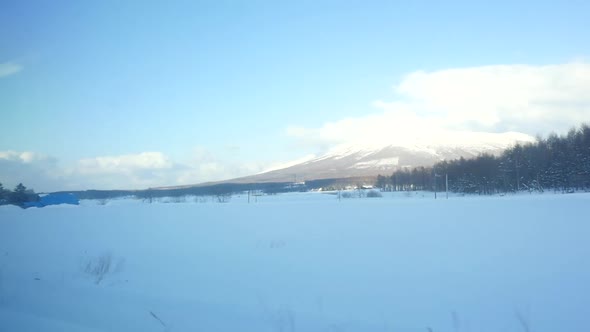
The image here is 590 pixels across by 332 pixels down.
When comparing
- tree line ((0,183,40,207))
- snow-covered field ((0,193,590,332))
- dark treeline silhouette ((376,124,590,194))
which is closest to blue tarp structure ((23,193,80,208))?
tree line ((0,183,40,207))

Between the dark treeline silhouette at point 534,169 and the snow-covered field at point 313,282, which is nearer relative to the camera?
the snow-covered field at point 313,282

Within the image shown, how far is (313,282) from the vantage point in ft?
29.3

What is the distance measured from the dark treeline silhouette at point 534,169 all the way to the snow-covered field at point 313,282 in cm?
3195

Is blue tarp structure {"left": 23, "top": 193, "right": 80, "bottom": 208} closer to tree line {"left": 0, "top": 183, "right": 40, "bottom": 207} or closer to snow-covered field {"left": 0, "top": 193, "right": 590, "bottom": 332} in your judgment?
tree line {"left": 0, "top": 183, "right": 40, "bottom": 207}

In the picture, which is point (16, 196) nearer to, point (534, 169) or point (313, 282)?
point (313, 282)

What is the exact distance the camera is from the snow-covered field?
625 cm

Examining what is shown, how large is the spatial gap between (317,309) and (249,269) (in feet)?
12.1

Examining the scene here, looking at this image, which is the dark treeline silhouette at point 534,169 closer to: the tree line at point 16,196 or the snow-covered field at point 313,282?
the snow-covered field at point 313,282

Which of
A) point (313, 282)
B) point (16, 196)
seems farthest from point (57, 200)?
point (313, 282)

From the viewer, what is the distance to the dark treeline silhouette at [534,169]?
142ft

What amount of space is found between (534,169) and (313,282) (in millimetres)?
46364

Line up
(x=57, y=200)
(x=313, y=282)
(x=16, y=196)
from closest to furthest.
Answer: (x=313, y=282), (x=16, y=196), (x=57, y=200)

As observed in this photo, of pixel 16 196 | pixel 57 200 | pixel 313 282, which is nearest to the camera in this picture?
pixel 313 282

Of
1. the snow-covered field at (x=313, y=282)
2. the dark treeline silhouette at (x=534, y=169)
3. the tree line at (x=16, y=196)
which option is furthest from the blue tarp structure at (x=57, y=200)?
the dark treeline silhouette at (x=534, y=169)
